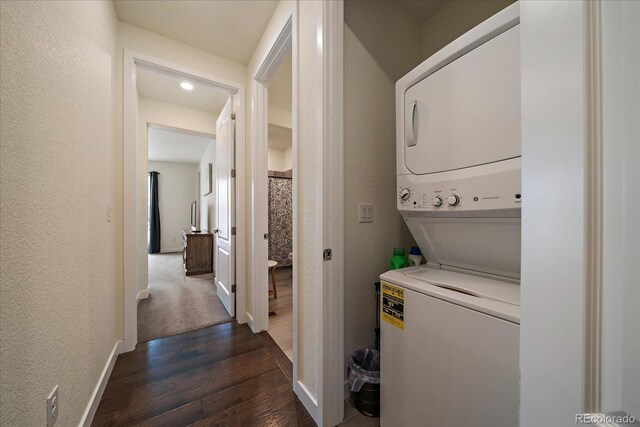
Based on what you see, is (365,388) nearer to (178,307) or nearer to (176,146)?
(178,307)

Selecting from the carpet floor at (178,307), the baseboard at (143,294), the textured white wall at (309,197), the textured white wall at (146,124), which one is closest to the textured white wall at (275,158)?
the textured white wall at (146,124)

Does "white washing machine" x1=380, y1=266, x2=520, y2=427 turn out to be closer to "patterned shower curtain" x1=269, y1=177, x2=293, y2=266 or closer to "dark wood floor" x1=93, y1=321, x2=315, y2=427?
"dark wood floor" x1=93, y1=321, x2=315, y2=427

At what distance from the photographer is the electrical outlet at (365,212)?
1288 millimetres

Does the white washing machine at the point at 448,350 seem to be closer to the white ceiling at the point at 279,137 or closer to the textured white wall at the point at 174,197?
the white ceiling at the point at 279,137

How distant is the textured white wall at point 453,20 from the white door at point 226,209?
1.85 m

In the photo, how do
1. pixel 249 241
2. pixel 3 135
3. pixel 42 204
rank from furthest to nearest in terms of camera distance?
1. pixel 249 241
2. pixel 42 204
3. pixel 3 135

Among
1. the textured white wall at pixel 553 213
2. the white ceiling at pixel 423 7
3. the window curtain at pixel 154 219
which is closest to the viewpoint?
the textured white wall at pixel 553 213

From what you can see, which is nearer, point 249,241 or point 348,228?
point 348,228

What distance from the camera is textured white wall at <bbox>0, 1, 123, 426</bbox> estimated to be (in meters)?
0.63

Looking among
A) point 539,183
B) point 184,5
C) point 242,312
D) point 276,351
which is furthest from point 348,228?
point 184,5

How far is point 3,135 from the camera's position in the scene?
1.97 ft

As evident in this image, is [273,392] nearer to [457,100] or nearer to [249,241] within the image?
[249,241]

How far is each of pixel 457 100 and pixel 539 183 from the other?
0.73 m

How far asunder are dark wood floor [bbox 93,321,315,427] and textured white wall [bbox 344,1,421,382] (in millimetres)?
552
